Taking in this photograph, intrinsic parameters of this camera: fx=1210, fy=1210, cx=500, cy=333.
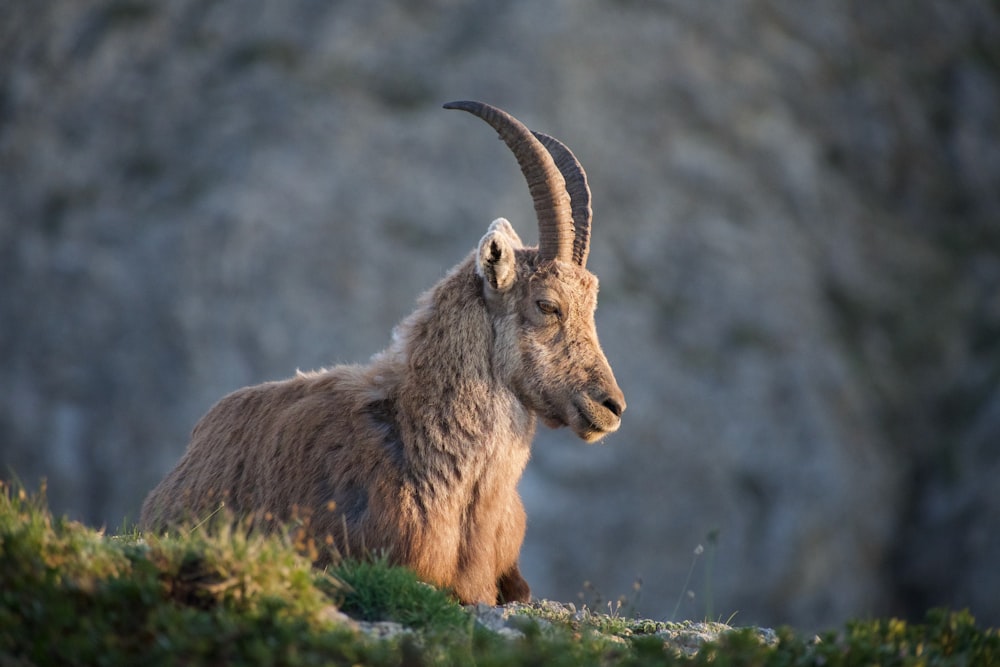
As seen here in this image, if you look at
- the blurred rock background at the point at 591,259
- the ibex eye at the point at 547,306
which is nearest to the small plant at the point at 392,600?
the ibex eye at the point at 547,306

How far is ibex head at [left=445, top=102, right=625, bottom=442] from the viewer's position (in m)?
7.57

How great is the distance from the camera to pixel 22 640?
497 cm

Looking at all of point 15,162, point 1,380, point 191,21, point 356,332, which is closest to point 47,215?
point 15,162

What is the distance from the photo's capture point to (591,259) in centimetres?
3306

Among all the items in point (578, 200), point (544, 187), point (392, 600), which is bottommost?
A: point (392, 600)

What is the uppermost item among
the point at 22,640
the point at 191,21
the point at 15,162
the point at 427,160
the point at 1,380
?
the point at 191,21

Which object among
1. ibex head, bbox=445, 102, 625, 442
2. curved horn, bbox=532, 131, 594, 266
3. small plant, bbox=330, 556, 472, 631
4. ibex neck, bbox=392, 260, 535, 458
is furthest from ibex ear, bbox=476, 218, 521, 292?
small plant, bbox=330, 556, 472, 631

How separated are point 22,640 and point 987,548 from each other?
3251 cm

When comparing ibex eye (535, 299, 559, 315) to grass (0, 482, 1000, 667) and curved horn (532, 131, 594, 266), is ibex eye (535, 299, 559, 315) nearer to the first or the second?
curved horn (532, 131, 594, 266)

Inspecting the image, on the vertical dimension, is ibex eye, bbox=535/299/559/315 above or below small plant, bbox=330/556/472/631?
above

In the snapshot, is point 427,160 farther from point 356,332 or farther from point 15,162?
point 15,162

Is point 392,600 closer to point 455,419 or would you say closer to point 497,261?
point 455,419

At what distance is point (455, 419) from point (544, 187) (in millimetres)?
1606

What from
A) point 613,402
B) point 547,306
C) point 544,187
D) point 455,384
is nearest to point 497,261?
point 547,306
